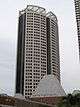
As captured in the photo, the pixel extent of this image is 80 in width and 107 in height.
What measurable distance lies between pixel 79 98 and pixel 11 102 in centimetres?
2842

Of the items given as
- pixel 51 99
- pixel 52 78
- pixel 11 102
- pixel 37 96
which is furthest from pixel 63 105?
pixel 52 78

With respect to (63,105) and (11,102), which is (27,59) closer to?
(11,102)

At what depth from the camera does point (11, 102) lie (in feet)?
213

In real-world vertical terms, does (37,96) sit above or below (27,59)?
below

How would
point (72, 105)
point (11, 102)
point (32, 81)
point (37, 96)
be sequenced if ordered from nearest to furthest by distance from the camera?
1. point (72, 105)
2. point (11, 102)
3. point (37, 96)
4. point (32, 81)

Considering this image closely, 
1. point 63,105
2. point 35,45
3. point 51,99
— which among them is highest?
point 35,45

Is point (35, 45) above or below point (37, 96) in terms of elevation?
above

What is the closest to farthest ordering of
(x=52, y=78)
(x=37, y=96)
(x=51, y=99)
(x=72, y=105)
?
(x=72, y=105), (x=51, y=99), (x=37, y=96), (x=52, y=78)

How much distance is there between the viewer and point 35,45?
650ft

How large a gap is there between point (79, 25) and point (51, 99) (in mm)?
43667

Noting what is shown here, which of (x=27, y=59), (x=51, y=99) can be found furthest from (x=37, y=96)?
(x=27, y=59)

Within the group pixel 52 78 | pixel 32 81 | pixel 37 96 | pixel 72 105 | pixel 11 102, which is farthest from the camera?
pixel 32 81

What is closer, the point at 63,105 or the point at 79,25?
the point at 63,105

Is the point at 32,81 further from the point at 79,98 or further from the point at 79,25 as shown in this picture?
the point at 79,98
